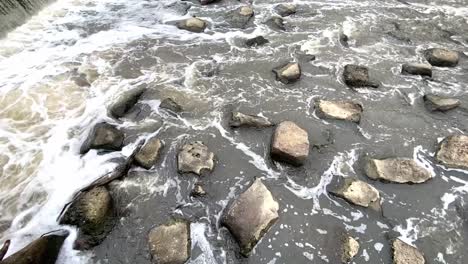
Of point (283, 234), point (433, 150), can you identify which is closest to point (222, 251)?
point (283, 234)

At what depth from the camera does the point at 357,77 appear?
5969 millimetres

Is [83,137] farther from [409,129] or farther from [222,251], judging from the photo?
[409,129]

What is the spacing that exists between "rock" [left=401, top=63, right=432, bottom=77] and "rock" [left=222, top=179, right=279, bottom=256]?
3769 millimetres

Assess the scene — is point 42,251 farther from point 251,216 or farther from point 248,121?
point 248,121

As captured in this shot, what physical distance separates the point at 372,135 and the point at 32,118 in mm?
4795

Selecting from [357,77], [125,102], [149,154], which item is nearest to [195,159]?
[149,154]

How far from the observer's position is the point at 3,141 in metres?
4.83

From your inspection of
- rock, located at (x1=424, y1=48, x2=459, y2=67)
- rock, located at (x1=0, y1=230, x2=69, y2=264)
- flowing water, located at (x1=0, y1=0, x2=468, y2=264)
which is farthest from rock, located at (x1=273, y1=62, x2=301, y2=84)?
rock, located at (x1=0, y1=230, x2=69, y2=264)

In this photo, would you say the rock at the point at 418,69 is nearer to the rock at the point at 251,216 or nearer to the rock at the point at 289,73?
the rock at the point at 289,73

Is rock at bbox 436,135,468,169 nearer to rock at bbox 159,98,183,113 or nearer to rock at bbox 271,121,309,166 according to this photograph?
rock at bbox 271,121,309,166

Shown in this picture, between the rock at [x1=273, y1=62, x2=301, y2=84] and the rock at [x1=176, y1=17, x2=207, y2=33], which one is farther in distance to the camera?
the rock at [x1=176, y1=17, x2=207, y2=33]

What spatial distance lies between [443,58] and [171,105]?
4.84m

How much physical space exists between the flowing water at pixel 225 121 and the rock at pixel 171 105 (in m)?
0.11

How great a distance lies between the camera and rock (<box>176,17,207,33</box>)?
25.4 ft
